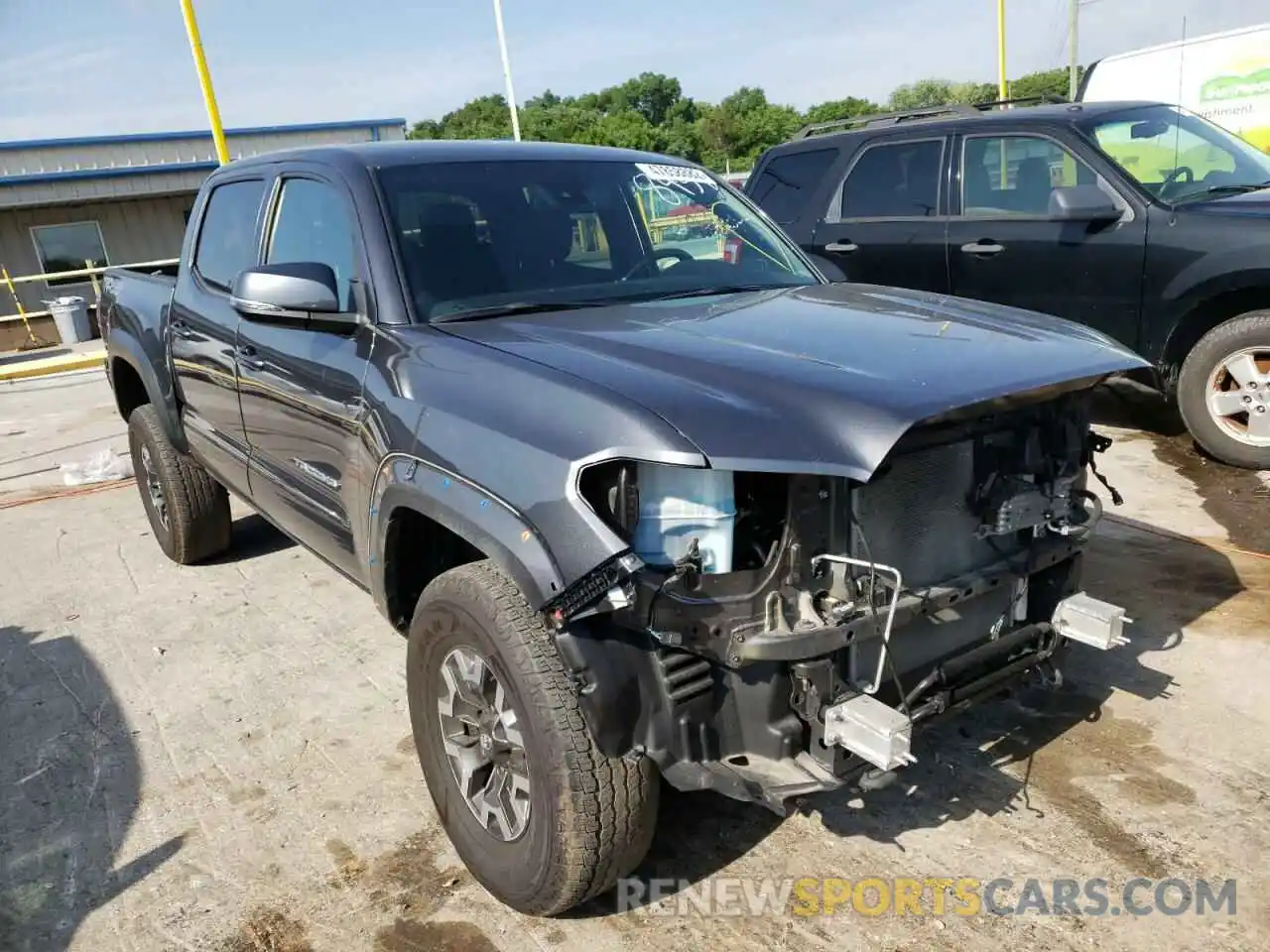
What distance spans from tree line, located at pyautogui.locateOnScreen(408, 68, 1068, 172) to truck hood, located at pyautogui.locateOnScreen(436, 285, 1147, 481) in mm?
45053

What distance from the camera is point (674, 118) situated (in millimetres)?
76312

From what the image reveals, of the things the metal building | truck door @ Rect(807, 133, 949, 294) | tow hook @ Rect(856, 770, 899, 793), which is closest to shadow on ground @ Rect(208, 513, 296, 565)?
tow hook @ Rect(856, 770, 899, 793)

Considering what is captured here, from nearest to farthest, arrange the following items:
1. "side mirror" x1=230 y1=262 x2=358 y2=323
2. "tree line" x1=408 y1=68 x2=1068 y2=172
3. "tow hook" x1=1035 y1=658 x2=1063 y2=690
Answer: "tow hook" x1=1035 y1=658 x2=1063 y2=690 → "side mirror" x1=230 y1=262 x2=358 y2=323 → "tree line" x1=408 y1=68 x2=1068 y2=172

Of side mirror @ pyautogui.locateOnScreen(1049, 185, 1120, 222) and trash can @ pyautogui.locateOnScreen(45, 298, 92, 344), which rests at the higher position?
side mirror @ pyautogui.locateOnScreen(1049, 185, 1120, 222)

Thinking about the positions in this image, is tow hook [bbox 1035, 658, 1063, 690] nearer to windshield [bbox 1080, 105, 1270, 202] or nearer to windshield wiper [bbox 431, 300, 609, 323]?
windshield wiper [bbox 431, 300, 609, 323]

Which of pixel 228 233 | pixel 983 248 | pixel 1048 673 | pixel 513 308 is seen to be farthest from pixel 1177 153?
pixel 228 233

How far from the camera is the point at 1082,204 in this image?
565 centimetres

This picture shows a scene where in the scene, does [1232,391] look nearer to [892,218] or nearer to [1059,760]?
[892,218]

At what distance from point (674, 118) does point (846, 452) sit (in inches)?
3117

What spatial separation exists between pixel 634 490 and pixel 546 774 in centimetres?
67

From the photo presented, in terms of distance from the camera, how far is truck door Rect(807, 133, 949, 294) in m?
6.63

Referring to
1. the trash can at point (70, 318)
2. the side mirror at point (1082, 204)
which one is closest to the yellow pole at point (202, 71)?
the trash can at point (70, 318)

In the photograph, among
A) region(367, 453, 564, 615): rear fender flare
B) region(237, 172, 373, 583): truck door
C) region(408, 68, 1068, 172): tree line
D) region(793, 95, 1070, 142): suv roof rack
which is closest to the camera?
region(367, 453, 564, 615): rear fender flare

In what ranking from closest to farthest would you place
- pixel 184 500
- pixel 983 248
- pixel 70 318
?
pixel 184 500 → pixel 983 248 → pixel 70 318
